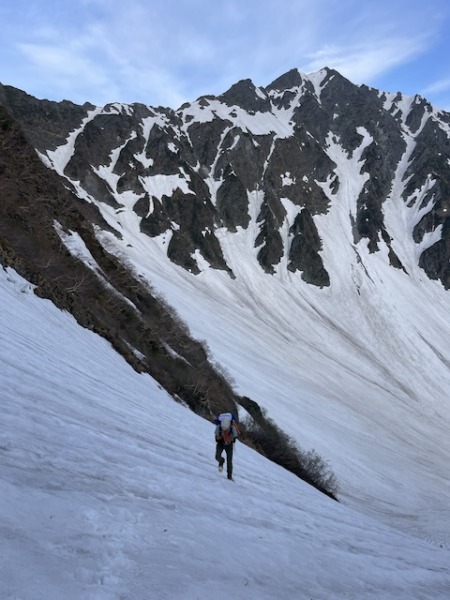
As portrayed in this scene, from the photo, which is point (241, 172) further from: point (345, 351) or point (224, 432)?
point (224, 432)

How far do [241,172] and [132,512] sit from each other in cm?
11786

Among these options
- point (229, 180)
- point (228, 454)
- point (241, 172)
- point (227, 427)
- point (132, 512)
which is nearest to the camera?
point (132, 512)

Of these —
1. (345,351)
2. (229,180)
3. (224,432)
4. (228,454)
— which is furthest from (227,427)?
(229,180)

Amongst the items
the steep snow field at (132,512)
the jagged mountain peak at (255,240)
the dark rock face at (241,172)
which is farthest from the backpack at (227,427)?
the dark rock face at (241,172)

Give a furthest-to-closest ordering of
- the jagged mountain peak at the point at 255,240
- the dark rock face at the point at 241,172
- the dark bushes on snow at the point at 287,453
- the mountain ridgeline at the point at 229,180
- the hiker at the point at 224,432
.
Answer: the dark rock face at the point at 241,172, the mountain ridgeline at the point at 229,180, the jagged mountain peak at the point at 255,240, the dark bushes on snow at the point at 287,453, the hiker at the point at 224,432

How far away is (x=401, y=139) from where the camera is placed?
6673 inches

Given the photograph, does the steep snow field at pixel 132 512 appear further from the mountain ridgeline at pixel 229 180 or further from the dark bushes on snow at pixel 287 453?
the mountain ridgeline at pixel 229 180

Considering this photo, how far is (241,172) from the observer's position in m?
117

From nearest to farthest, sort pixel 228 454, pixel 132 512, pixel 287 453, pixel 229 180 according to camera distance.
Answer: pixel 132 512
pixel 228 454
pixel 287 453
pixel 229 180

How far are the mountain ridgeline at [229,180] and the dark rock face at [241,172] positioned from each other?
0.34m

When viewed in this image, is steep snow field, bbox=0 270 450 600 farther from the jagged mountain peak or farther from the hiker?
the jagged mountain peak

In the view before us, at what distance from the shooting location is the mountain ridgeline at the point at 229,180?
73500mm

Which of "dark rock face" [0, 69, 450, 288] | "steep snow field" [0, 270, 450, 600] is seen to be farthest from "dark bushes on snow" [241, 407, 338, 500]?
"dark rock face" [0, 69, 450, 288]

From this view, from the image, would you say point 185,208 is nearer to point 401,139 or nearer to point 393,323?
point 393,323
